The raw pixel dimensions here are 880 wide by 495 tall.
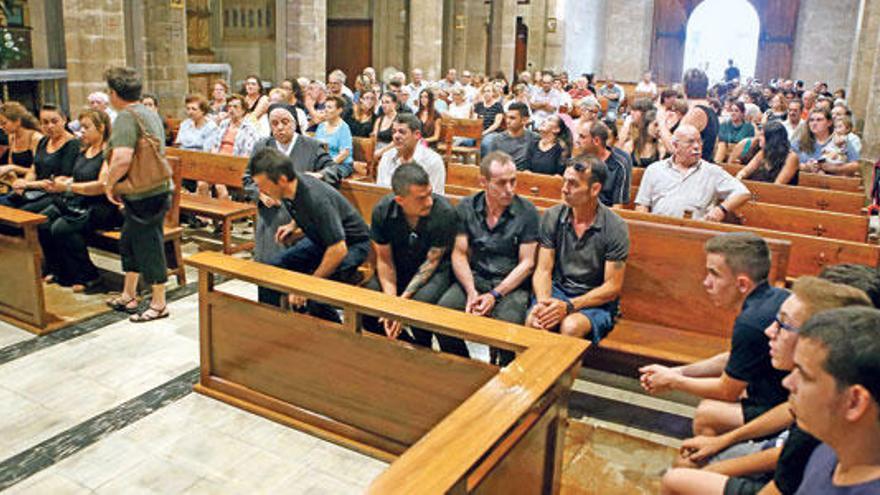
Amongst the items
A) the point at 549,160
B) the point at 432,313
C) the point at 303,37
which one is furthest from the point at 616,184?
the point at 303,37

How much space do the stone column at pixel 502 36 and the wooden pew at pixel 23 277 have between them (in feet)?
52.7

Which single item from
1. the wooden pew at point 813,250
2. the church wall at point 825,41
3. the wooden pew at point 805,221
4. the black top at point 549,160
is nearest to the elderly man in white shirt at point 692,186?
the wooden pew at point 805,221

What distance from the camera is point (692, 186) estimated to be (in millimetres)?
5375

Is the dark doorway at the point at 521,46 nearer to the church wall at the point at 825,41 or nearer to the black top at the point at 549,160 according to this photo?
the church wall at the point at 825,41

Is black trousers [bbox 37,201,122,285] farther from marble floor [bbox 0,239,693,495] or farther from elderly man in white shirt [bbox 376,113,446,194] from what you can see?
elderly man in white shirt [bbox 376,113,446,194]

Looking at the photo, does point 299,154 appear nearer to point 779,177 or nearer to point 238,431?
point 238,431

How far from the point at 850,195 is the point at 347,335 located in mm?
4313

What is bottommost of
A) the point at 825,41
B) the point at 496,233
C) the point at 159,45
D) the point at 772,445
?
the point at 772,445

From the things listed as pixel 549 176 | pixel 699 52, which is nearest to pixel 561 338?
pixel 549 176

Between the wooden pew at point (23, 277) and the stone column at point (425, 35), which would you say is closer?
the wooden pew at point (23, 277)

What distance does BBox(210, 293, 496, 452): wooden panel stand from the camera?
11.8ft

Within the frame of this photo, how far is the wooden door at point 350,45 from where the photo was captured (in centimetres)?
1764

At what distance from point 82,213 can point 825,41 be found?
24844 millimetres

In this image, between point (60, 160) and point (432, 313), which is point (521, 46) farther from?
point (432, 313)
